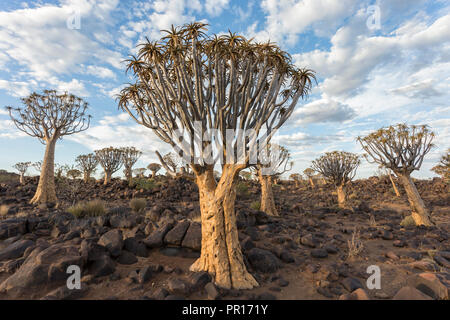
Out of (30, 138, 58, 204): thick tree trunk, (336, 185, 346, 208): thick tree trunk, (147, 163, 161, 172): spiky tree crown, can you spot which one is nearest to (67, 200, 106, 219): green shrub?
(30, 138, 58, 204): thick tree trunk

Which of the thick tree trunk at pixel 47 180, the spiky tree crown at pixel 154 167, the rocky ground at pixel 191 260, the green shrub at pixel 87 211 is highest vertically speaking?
the spiky tree crown at pixel 154 167

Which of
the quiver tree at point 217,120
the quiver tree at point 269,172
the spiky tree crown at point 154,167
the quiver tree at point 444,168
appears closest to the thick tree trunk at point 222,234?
the quiver tree at point 217,120

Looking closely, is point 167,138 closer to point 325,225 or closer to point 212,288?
point 212,288

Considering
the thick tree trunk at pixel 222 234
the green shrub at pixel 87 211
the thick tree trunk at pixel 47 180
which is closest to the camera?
the thick tree trunk at pixel 222 234

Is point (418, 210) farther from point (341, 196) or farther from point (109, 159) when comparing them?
point (109, 159)

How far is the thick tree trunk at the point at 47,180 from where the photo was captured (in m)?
13.2

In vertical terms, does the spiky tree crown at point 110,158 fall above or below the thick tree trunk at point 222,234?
above

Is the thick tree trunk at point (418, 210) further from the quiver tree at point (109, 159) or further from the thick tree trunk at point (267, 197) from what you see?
the quiver tree at point (109, 159)

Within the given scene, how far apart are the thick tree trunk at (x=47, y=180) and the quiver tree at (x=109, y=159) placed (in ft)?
36.3

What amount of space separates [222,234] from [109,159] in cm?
2458

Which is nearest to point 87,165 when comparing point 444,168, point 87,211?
point 87,211

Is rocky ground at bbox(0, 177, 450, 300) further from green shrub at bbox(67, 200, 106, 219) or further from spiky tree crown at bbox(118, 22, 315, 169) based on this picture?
spiky tree crown at bbox(118, 22, 315, 169)

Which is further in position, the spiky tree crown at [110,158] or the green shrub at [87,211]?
the spiky tree crown at [110,158]

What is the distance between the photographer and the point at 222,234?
472 centimetres
